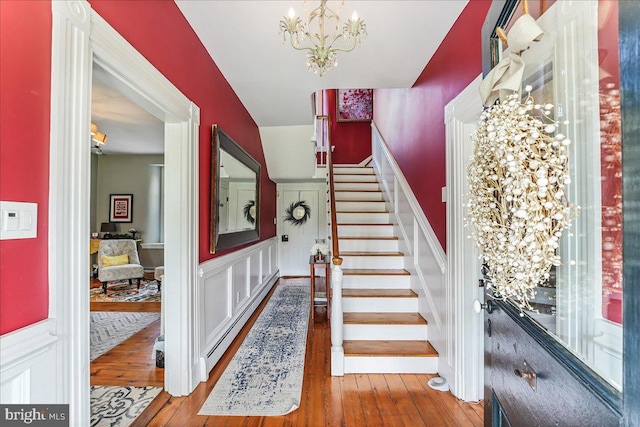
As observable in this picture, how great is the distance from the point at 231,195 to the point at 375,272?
5.72 feet

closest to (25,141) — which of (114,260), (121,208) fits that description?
(114,260)

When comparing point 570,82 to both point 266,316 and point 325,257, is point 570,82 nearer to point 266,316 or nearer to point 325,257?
point 325,257

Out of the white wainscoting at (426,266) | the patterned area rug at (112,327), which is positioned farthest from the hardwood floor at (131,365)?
the white wainscoting at (426,266)

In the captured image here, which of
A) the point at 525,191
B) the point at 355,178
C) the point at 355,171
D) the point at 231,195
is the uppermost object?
the point at 355,171

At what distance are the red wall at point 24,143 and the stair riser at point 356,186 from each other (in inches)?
166

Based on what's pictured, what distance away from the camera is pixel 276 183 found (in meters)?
6.32

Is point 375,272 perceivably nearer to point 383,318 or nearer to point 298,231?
point 383,318

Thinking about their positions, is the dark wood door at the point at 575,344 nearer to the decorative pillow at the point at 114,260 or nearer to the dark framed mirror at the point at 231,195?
the dark framed mirror at the point at 231,195

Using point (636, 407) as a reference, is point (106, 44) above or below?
above

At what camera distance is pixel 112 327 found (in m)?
3.56

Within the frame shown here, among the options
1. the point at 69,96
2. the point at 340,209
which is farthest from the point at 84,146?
the point at 340,209

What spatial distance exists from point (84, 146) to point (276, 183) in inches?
204

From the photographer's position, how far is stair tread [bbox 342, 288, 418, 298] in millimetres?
2904

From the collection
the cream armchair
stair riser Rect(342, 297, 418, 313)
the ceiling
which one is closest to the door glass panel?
the ceiling
